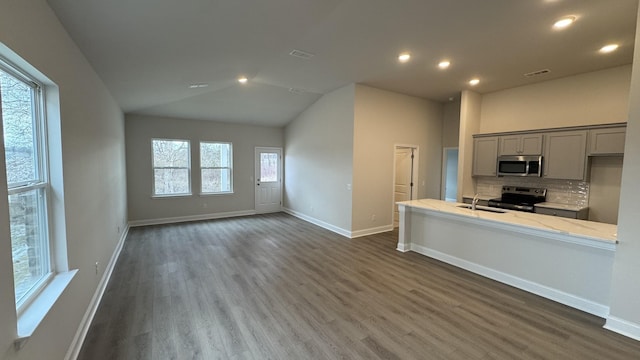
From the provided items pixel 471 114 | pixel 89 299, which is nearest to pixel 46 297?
pixel 89 299

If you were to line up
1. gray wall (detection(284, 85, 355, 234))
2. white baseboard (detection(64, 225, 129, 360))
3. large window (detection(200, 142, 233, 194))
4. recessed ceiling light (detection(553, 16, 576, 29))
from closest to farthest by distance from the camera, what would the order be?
white baseboard (detection(64, 225, 129, 360)) < recessed ceiling light (detection(553, 16, 576, 29)) < gray wall (detection(284, 85, 355, 234)) < large window (detection(200, 142, 233, 194))

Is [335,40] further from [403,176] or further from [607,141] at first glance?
[607,141]

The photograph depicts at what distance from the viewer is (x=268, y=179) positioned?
8.09m

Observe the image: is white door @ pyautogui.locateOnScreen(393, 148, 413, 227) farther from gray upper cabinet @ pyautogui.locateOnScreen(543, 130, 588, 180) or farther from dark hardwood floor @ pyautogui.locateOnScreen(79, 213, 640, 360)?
gray upper cabinet @ pyautogui.locateOnScreen(543, 130, 588, 180)

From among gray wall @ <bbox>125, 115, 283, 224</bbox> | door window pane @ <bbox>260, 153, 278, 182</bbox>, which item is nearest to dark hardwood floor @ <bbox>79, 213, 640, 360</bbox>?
gray wall @ <bbox>125, 115, 283, 224</bbox>

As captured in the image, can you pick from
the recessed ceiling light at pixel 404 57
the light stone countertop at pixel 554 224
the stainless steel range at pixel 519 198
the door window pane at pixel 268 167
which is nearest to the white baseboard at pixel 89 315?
the light stone countertop at pixel 554 224

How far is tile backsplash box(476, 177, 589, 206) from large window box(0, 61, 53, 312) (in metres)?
6.95

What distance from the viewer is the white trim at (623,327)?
7.75 ft

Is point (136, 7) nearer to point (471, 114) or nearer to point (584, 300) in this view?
point (584, 300)

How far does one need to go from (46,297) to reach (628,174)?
471 centimetres

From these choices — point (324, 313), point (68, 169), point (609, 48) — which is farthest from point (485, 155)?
point (68, 169)

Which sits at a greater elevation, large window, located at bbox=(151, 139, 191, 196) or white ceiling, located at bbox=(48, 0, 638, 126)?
white ceiling, located at bbox=(48, 0, 638, 126)

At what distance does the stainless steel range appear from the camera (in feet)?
16.0

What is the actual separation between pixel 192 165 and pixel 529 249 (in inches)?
277
